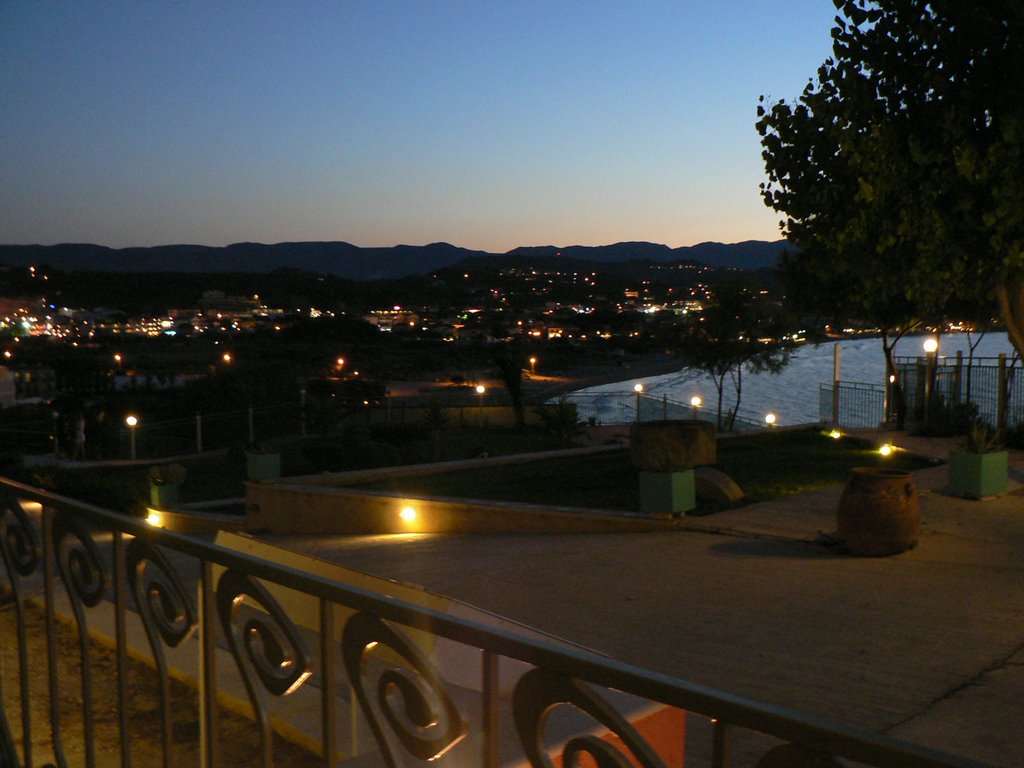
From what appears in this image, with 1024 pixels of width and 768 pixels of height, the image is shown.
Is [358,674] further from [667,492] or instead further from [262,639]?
[667,492]

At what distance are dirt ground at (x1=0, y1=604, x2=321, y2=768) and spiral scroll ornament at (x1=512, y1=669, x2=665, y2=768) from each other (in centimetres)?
195

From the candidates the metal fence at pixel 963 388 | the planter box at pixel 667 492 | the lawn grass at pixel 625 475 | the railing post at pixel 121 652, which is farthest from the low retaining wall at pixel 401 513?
the railing post at pixel 121 652

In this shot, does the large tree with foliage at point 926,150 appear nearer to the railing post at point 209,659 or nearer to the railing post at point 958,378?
the railing post at point 958,378

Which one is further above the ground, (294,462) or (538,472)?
(538,472)

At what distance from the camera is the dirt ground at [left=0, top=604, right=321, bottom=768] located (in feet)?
12.0

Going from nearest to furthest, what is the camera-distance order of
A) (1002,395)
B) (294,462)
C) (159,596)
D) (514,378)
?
(159,596), (1002,395), (294,462), (514,378)

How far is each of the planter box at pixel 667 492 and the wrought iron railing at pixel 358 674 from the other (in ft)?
22.9

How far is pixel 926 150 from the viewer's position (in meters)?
10.7

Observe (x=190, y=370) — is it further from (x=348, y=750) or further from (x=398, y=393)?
(x=348, y=750)

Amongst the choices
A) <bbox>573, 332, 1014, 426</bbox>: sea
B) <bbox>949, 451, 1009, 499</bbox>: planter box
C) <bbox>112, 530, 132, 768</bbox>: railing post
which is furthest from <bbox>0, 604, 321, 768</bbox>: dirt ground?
<bbox>573, 332, 1014, 426</bbox>: sea

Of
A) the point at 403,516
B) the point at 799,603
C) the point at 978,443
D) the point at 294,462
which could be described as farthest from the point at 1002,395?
the point at 294,462

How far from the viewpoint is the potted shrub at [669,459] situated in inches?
414

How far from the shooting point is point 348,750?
3336mm

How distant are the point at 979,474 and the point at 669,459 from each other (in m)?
3.55
